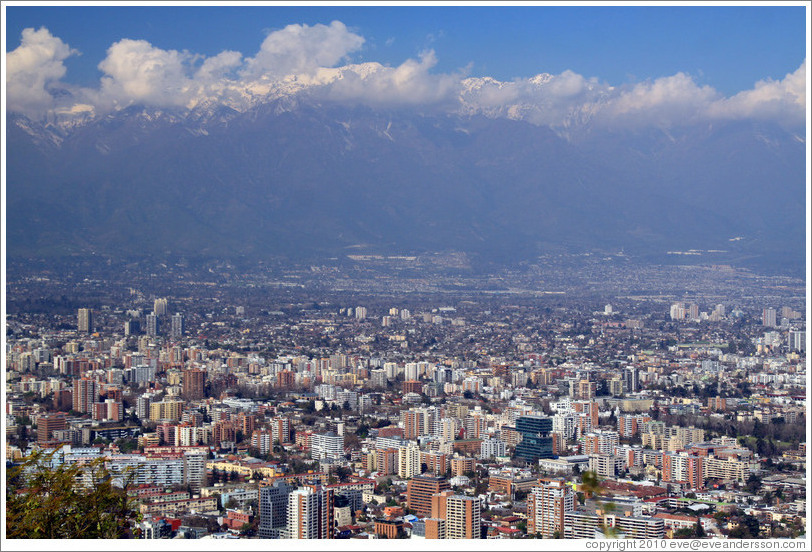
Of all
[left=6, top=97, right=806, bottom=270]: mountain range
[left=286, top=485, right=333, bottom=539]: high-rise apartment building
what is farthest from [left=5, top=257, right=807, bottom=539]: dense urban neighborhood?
[left=6, top=97, right=806, bottom=270]: mountain range

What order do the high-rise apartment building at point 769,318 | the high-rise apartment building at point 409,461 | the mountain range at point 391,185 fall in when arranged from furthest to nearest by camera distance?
the mountain range at point 391,185 → the high-rise apartment building at point 769,318 → the high-rise apartment building at point 409,461

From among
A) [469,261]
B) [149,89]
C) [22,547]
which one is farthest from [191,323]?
[22,547]

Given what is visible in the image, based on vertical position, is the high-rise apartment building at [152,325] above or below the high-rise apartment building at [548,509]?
above

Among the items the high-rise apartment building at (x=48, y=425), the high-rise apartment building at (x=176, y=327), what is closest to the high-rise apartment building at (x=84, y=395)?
the high-rise apartment building at (x=48, y=425)

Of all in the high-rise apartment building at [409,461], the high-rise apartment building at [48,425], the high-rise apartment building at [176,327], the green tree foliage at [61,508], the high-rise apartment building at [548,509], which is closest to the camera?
the green tree foliage at [61,508]

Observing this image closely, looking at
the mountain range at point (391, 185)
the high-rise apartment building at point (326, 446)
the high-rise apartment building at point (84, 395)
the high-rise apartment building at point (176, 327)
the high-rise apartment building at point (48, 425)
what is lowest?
the high-rise apartment building at point (326, 446)

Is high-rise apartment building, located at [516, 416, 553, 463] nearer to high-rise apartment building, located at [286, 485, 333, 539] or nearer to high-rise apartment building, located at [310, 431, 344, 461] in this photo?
high-rise apartment building, located at [310, 431, 344, 461]

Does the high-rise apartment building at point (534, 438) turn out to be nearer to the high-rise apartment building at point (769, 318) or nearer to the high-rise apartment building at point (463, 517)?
the high-rise apartment building at point (463, 517)
